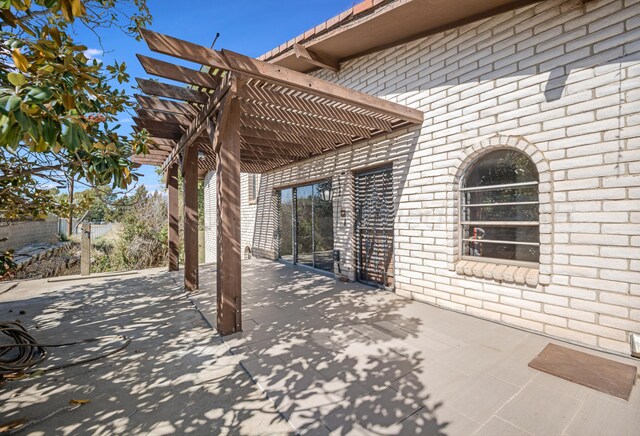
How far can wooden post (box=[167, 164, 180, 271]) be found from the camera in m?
6.88

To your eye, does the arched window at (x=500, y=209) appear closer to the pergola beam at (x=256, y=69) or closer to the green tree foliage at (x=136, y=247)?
the pergola beam at (x=256, y=69)

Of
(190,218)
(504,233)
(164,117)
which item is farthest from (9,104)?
(190,218)

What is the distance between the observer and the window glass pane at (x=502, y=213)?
11.3ft

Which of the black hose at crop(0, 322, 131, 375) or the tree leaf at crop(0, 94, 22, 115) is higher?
the tree leaf at crop(0, 94, 22, 115)

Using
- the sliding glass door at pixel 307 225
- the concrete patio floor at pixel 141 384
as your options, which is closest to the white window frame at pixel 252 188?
the sliding glass door at pixel 307 225

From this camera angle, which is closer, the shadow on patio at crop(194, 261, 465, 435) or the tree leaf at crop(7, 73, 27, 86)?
the tree leaf at crop(7, 73, 27, 86)

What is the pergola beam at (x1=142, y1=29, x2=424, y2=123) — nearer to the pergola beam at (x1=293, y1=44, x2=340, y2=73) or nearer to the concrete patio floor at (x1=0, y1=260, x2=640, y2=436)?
the pergola beam at (x1=293, y1=44, x2=340, y2=73)

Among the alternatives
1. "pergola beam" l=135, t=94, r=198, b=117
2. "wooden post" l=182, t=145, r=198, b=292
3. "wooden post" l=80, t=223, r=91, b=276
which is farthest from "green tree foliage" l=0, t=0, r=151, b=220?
"wooden post" l=80, t=223, r=91, b=276

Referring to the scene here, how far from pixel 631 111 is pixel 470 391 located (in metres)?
2.99

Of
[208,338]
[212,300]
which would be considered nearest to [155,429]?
[208,338]

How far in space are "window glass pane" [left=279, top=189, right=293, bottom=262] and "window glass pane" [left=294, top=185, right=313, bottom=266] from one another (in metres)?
0.36

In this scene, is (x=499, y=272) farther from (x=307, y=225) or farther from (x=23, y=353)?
(x=23, y=353)

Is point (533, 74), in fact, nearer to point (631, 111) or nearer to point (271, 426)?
point (631, 111)

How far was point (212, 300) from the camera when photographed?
4.84 meters
